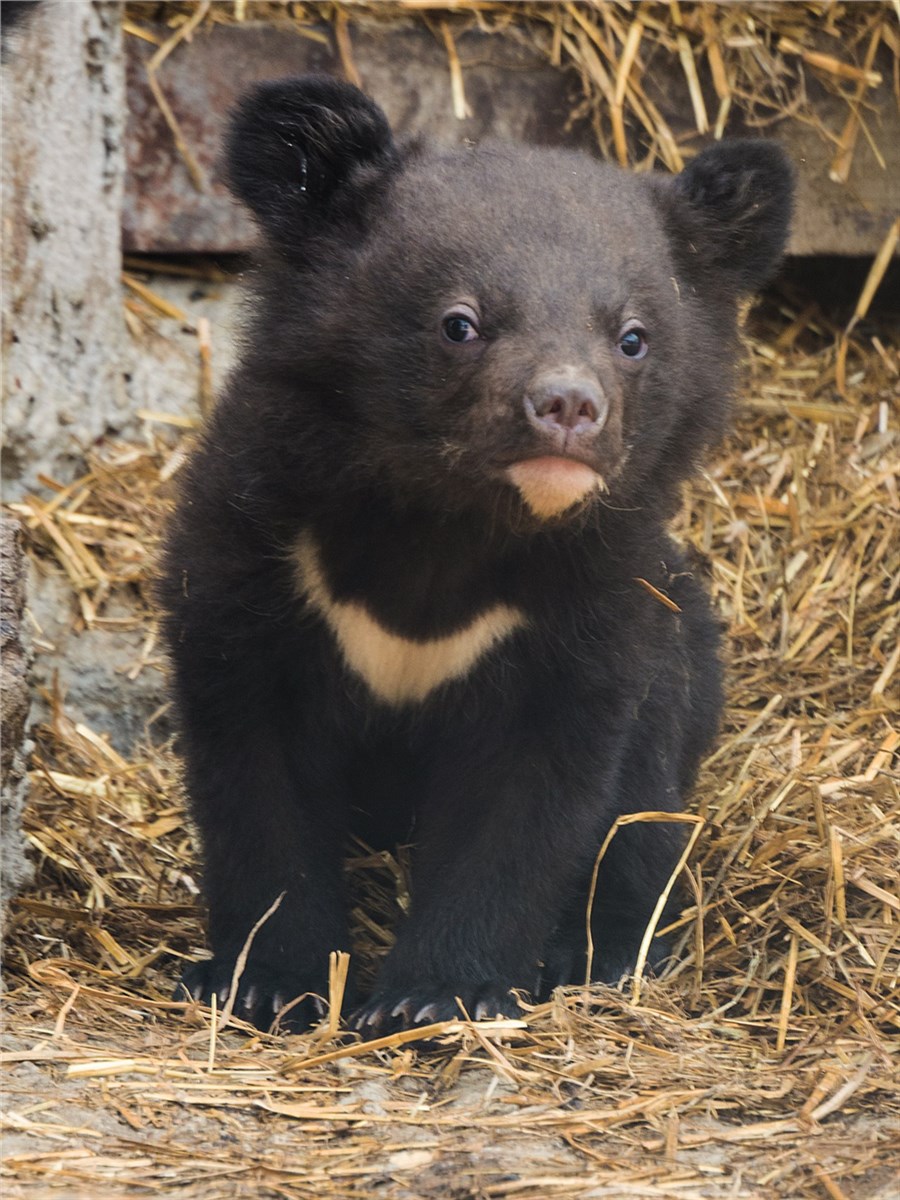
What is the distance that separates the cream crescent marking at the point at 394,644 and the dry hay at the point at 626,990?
0.75m

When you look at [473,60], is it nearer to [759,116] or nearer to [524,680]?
[759,116]

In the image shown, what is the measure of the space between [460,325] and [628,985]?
1839mm

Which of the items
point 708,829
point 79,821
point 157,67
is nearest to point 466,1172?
point 708,829

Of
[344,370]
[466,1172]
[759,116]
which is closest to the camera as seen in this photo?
[466,1172]

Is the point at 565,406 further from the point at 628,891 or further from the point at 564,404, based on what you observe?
the point at 628,891

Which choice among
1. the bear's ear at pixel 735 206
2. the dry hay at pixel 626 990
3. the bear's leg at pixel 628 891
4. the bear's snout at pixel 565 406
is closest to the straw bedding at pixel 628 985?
the dry hay at pixel 626 990

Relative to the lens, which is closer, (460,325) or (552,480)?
(552,480)

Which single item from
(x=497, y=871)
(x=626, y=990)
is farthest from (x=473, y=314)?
(x=626, y=990)

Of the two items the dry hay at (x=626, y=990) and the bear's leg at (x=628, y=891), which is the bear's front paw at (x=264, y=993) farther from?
the bear's leg at (x=628, y=891)

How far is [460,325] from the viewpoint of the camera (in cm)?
405

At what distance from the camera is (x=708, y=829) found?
5383mm

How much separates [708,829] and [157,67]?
3.66 metres

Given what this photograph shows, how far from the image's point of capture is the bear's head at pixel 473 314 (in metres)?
3.95

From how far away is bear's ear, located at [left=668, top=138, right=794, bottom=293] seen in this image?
185 inches
